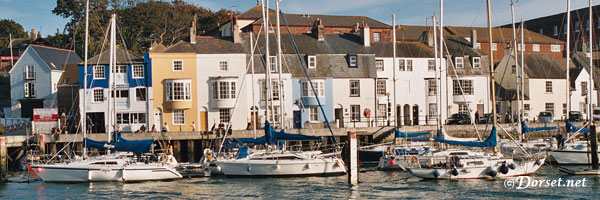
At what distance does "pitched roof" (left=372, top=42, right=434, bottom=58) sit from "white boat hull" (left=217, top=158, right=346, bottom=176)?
24.5m

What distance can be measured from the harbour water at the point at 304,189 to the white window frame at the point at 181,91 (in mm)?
17235

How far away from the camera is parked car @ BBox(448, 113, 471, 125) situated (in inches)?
2227

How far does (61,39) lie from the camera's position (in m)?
87.6

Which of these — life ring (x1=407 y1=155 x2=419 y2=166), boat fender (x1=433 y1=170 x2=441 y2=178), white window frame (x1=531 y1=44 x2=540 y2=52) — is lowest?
boat fender (x1=433 y1=170 x2=441 y2=178)

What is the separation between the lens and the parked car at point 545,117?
5872cm

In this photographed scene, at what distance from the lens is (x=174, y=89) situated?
2111 inches

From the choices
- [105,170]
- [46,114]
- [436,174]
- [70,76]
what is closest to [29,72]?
[70,76]

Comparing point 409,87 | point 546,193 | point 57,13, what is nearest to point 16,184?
point 546,193

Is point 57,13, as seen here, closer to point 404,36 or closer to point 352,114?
point 404,36

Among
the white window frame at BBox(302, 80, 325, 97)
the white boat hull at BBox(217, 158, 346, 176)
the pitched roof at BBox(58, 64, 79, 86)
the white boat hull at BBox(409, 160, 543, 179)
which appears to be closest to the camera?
the white boat hull at BBox(409, 160, 543, 179)

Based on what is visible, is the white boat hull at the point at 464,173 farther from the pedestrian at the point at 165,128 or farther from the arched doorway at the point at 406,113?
the arched doorway at the point at 406,113

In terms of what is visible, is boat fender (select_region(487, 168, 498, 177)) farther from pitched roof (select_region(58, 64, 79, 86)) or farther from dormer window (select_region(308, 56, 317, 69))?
pitched roof (select_region(58, 64, 79, 86))

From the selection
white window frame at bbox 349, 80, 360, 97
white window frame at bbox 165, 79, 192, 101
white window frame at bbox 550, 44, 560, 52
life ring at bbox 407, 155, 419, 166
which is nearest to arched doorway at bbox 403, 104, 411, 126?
white window frame at bbox 349, 80, 360, 97

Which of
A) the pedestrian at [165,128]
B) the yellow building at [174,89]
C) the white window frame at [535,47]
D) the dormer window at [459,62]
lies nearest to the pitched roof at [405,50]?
the dormer window at [459,62]
